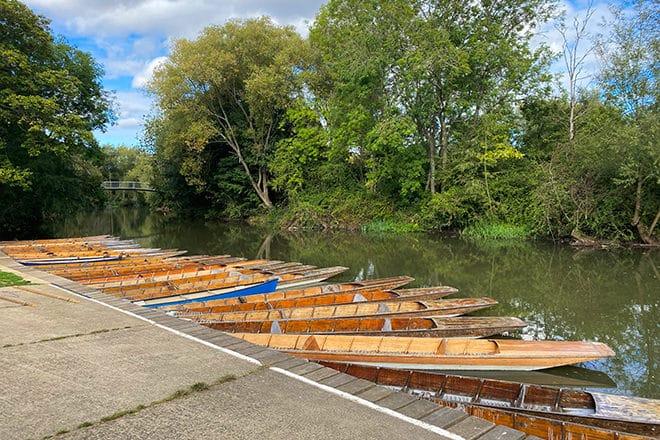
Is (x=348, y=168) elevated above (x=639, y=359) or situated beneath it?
elevated above

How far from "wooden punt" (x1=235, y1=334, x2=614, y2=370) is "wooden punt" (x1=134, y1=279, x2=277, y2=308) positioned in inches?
114

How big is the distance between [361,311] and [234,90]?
28.0 metres

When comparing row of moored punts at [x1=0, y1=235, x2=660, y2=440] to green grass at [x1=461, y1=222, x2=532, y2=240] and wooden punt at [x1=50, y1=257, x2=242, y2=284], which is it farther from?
green grass at [x1=461, y1=222, x2=532, y2=240]

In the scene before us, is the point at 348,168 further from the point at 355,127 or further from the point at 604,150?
the point at 604,150

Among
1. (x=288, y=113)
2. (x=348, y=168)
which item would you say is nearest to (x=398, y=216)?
(x=348, y=168)

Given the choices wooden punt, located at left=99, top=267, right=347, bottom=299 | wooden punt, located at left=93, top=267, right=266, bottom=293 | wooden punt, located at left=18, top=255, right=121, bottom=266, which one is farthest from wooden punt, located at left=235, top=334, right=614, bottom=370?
wooden punt, located at left=18, top=255, right=121, bottom=266

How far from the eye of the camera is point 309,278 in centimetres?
1079

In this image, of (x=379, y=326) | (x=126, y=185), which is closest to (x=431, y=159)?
(x=379, y=326)

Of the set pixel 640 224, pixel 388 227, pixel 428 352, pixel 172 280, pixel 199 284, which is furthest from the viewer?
pixel 388 227

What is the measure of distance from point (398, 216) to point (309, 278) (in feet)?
54.9

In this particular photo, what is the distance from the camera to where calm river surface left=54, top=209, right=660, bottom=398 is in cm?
672

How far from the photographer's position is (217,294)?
8398mm

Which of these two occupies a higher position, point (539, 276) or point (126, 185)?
point (126, 185)

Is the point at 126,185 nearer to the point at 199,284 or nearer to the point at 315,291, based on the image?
the point at 199,284
